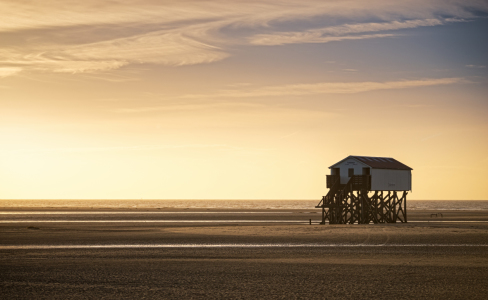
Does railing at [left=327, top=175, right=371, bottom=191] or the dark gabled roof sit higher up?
the dark gabled roof

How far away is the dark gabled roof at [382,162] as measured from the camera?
5681 centimetres

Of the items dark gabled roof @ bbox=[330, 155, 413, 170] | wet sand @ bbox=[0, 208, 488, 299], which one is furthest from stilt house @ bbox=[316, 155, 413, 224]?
wet sand @ bbox=[0, 208, 488, 299]

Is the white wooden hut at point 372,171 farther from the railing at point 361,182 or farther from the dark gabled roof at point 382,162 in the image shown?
the railing at point 361,182

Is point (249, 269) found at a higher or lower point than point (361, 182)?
lower

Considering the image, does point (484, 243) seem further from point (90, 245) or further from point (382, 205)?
point (382, 205)

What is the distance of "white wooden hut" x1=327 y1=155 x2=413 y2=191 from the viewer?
5650 cm

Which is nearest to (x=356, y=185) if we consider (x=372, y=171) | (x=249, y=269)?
(x=372, y=171)

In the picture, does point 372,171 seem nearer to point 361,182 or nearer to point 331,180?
point 361,182

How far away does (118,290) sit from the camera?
1541 cm

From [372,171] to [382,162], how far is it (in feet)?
12.9

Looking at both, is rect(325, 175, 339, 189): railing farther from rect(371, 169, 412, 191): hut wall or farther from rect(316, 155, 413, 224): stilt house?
rect(371, 169, 412, 191): hut wall

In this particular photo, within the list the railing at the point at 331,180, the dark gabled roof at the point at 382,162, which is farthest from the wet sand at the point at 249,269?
the dark gabled roof at the point at 382,162

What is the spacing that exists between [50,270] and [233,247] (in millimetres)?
11528

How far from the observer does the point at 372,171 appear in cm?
5650
